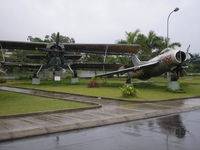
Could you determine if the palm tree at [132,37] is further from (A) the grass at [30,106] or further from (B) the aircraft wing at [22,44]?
(A) the grass at [30,106]

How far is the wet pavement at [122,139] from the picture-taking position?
6.83 meters

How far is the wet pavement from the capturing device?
683 centimetres

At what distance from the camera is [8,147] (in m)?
6.76

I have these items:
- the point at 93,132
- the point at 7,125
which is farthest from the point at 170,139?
the point at 7,125

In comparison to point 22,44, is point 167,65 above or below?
below

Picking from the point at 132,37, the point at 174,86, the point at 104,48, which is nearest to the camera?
the point at 174,86

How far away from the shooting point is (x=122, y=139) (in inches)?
302

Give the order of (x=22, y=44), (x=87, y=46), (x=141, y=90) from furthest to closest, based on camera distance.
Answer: (x=87, y=46) < (x=22, y=44) < (x=141, y=90)

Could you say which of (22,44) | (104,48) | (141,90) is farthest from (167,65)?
(22,44)

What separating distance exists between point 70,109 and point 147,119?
3.79 meters

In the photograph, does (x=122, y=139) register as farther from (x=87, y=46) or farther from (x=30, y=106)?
(x=87, y=46)

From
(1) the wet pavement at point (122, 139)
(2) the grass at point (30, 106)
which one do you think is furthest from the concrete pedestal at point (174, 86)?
(1) the wet pavement at point (122, 139)

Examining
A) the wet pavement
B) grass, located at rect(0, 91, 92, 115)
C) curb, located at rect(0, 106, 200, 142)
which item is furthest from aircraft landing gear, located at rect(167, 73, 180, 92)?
the wet pavement

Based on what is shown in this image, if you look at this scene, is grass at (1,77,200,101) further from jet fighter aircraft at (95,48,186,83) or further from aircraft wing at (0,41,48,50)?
aircraft wing at (0,41,48,50)
